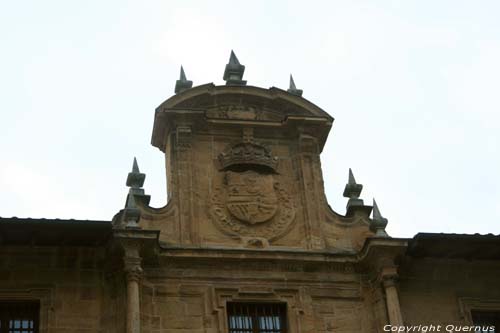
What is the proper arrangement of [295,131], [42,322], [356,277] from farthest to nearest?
[295,131] < [356,277] < [42,322]

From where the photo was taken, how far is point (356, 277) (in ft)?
66.2

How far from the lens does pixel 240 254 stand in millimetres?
19719

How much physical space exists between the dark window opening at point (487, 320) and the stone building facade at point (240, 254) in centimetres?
3

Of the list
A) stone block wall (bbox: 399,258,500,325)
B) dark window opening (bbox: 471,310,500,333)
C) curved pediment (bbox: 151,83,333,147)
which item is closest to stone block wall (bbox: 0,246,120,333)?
curved pediment (bbox: 151,83,333,147)

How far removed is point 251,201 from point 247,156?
1131mm

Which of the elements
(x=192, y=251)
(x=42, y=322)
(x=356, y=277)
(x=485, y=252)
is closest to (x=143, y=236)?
(x=192, y=251)

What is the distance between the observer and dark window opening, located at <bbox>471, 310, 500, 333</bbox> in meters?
20.3

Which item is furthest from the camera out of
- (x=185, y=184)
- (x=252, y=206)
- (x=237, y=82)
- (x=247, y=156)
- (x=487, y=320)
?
(x=237, y=82)

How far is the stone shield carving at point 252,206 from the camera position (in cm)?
2045

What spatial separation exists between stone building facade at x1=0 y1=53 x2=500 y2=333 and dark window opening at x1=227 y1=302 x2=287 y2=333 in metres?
0.02

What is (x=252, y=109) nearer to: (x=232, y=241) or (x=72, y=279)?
(x=232, y=241)

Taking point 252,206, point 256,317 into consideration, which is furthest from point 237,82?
point 256,317

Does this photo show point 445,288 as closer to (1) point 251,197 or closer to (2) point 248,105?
(1) point 251,197

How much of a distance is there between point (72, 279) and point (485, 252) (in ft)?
26.0
